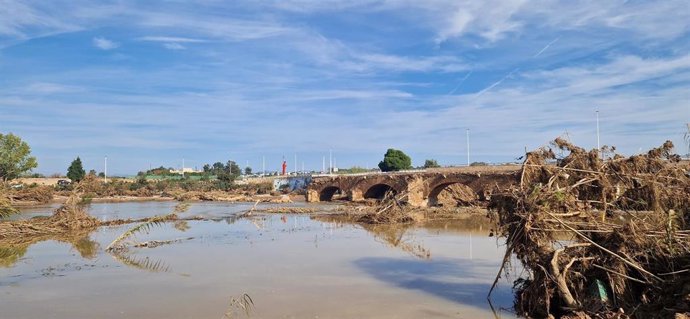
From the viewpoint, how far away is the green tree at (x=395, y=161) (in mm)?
84500

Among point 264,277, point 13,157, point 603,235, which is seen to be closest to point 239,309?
point 264,277

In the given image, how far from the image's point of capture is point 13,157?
2489 inches

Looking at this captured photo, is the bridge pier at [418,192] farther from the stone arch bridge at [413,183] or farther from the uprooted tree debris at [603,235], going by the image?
the uprooted tree debris at [603,235]

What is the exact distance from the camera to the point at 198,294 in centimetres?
1159

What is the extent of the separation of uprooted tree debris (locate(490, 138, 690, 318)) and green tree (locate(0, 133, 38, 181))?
225 feet

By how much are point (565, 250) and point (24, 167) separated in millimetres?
71368

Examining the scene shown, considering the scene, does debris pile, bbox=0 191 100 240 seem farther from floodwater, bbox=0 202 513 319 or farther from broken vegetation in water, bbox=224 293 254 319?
broken vegetation in water, bbox=224 293 254 319

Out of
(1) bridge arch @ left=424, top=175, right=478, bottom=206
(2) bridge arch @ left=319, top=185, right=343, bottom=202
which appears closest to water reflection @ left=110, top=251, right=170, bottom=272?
(1) bridge arch @ left=424, top=175, right=478, bottom=206

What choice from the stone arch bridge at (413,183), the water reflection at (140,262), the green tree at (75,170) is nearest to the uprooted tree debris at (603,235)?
the water reflection at (140,262)

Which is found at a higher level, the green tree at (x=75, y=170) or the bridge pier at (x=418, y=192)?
the green tree at (x=75, y=170)

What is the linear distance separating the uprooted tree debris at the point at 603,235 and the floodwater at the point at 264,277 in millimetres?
1291

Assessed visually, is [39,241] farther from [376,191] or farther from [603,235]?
[376,191]

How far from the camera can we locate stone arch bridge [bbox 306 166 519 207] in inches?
1539

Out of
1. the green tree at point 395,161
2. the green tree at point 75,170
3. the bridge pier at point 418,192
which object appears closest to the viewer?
the bridge pier at point 418,192
